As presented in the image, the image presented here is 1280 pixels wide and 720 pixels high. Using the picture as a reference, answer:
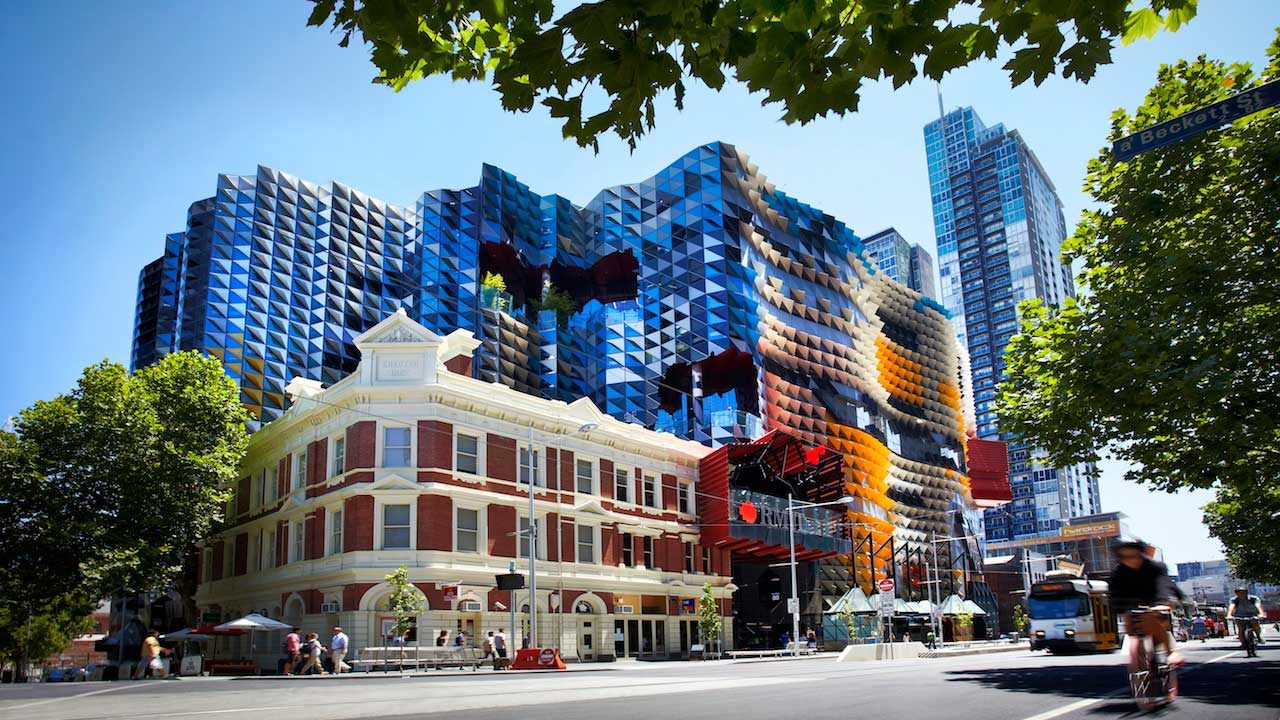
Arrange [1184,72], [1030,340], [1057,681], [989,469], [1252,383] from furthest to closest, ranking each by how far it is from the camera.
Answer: [989,469] → [1030,340] → [1184,72] → [1252,383] → [1057,681]

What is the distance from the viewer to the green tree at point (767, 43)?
4633mm

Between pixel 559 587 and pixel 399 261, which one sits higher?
pixel 399 261

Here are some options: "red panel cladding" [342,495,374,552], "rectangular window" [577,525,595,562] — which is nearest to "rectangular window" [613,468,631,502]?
"rectangular window" [577,525,595,562]

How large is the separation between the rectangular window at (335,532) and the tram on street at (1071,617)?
27.5 meters

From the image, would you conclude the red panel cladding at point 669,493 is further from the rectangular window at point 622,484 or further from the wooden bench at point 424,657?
the wooden bench at point 424,657

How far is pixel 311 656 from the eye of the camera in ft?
98.2

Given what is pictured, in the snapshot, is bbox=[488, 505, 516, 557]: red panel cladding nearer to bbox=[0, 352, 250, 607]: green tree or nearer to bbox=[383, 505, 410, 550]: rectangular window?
bbox=[383, 505, 410, 550]: rectangular window

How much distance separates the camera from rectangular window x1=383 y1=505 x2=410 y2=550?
36.0m

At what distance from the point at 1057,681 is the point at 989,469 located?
326 ft

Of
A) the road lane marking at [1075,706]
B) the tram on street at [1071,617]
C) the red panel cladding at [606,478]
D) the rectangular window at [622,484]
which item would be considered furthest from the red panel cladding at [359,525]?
the road lane marking at [1075,706]

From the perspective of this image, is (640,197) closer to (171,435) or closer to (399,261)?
(399,261)

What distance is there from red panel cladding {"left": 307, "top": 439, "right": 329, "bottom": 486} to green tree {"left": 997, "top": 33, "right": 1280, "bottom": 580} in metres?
28.3

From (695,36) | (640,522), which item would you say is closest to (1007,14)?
(695,36)

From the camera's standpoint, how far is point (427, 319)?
8469 centimetres
